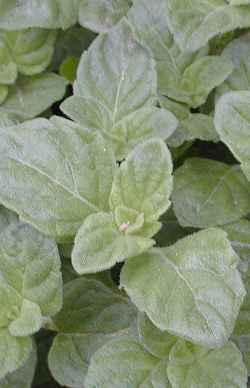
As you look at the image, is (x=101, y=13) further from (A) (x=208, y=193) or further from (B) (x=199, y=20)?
(A) (x=208, y=193)

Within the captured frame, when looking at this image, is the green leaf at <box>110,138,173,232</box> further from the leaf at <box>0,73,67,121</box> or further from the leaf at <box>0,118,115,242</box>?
the leaf at <box>0,73,67,121</box>

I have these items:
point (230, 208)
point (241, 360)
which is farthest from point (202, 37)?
point (241, 360)

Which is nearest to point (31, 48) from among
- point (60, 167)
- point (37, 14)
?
point (37, 14)

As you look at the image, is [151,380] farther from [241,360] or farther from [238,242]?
[238,242]

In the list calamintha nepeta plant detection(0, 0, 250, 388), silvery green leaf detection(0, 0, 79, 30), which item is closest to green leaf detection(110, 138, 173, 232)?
calamintha nepeta plant detection(0, 0, 250, 388)

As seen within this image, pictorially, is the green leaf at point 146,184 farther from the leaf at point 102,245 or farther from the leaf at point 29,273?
the leaf at point 29,273

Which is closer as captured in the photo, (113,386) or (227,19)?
(113,386)
